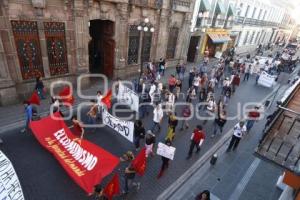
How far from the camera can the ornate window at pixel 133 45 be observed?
1636 centimetres

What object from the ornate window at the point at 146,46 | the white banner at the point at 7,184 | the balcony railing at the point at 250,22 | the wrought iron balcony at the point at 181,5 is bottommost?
the white banner at the point at 7,184

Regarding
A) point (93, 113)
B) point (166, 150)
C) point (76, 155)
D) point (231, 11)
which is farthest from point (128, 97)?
point (231, 11)

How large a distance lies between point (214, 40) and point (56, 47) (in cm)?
1892

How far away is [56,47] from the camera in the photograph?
12.5 metres

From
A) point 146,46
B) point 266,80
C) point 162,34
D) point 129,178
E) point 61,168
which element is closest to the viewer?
point 129,178

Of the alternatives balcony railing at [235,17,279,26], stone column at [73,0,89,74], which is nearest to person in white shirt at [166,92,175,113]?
stone column at [73,0,89,74]

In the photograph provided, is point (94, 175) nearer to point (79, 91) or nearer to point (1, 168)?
point (1, 168)

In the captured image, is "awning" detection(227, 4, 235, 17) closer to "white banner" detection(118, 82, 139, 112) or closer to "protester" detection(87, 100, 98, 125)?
"white banner" detection(118, 82, 139, 112)

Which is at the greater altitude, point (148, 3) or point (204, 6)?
point (204, 6)

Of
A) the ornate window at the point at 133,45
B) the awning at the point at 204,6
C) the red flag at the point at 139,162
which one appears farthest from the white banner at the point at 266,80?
the red flag at the point at 139,162

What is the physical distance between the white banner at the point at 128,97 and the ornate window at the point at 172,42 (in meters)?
10.3

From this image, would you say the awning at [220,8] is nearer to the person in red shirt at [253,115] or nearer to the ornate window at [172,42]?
the ornate window at [172,42]

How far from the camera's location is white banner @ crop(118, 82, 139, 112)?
36.8ft

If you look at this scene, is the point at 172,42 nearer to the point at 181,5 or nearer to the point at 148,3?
the point at 181,5
